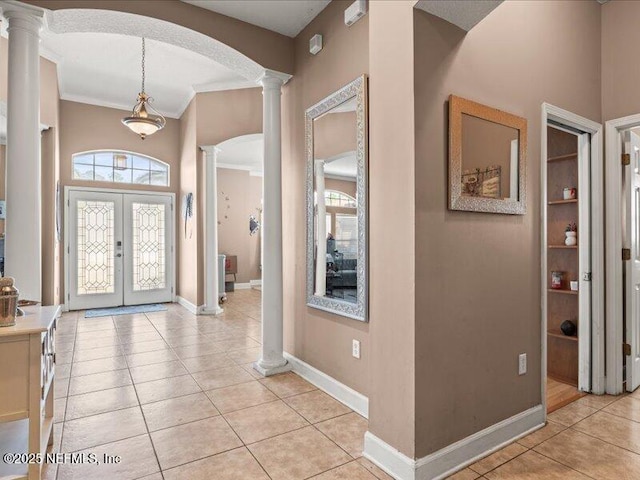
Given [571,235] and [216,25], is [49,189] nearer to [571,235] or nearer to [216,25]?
[216,25]

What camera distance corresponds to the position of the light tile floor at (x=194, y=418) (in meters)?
2.09

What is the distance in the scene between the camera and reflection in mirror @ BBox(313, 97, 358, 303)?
286cm

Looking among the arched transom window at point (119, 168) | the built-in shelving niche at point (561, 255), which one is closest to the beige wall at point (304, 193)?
the built-in shelving niche at point (561, 255)

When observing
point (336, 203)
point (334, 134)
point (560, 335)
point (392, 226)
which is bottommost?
point (560, 335)

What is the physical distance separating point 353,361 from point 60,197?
19.6 feet

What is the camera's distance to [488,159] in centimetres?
222

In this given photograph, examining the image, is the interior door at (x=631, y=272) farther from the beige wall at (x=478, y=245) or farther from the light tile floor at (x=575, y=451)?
the beige wall at (x=478, y=245)

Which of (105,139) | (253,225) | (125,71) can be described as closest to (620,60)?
(125,71)

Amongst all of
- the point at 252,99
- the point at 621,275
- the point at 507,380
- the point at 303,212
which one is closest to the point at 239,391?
the point at 303,212

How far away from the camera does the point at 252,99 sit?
6.03m

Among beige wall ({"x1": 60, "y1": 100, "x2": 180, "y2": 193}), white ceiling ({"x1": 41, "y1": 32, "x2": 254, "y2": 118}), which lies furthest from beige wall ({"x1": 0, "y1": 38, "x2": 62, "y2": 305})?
beige wall ({"x1": 60, "y1": 100, "x2": 180, "y2": 193})

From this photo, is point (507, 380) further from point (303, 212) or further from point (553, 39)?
point (553, 39)

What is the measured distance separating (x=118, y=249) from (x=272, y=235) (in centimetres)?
465

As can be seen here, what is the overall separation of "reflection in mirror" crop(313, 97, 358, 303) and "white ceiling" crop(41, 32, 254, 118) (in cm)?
266
